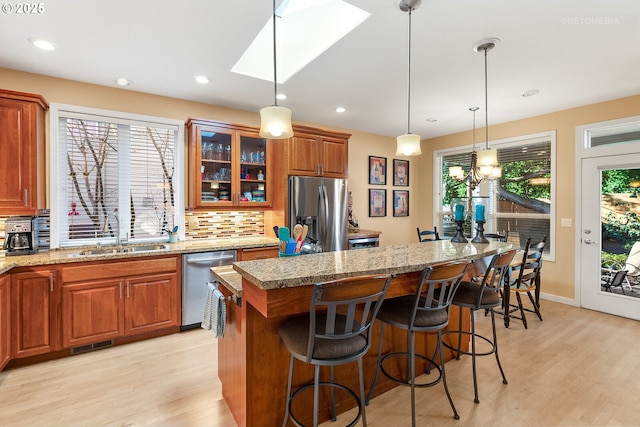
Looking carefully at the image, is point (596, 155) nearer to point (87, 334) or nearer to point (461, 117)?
point (461, 117)

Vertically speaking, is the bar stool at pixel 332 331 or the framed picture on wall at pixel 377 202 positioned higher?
the framed picture on wall at pixel 377 202

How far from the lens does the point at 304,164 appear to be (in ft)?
13.5

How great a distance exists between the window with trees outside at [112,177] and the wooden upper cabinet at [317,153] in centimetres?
143

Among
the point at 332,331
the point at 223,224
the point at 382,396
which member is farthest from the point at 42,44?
the point at 382,396

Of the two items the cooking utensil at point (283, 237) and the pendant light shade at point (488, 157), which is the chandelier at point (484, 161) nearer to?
the pendant light shade at point (488, 157)

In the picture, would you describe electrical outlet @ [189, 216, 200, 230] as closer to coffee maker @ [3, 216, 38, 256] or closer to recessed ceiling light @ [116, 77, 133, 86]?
coffee maker @ [3, 216, 38, 256]

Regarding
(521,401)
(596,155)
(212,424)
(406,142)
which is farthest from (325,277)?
(596,155)

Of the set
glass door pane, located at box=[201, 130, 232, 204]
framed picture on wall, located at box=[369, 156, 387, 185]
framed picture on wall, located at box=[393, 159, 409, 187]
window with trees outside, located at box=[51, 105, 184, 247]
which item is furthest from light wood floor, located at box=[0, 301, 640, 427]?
framed picture on wall, located at box=[393, 159, 409, 187]

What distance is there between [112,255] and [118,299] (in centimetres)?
43

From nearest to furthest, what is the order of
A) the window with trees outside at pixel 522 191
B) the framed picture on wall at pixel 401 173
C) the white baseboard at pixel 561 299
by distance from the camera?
the white baseboard at pixel 561 299 < the window with trees outside at pixel 522 191 < the framed picture on wall at pixel 401 173

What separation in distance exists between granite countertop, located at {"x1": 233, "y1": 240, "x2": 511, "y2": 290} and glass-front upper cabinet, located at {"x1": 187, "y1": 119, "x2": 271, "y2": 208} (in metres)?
2.07

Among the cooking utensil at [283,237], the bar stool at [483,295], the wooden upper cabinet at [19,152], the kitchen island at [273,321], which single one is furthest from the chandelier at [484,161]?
the wooden upper cabinet at [19,152]

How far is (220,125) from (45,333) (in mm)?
2651

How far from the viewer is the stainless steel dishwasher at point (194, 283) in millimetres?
3266
